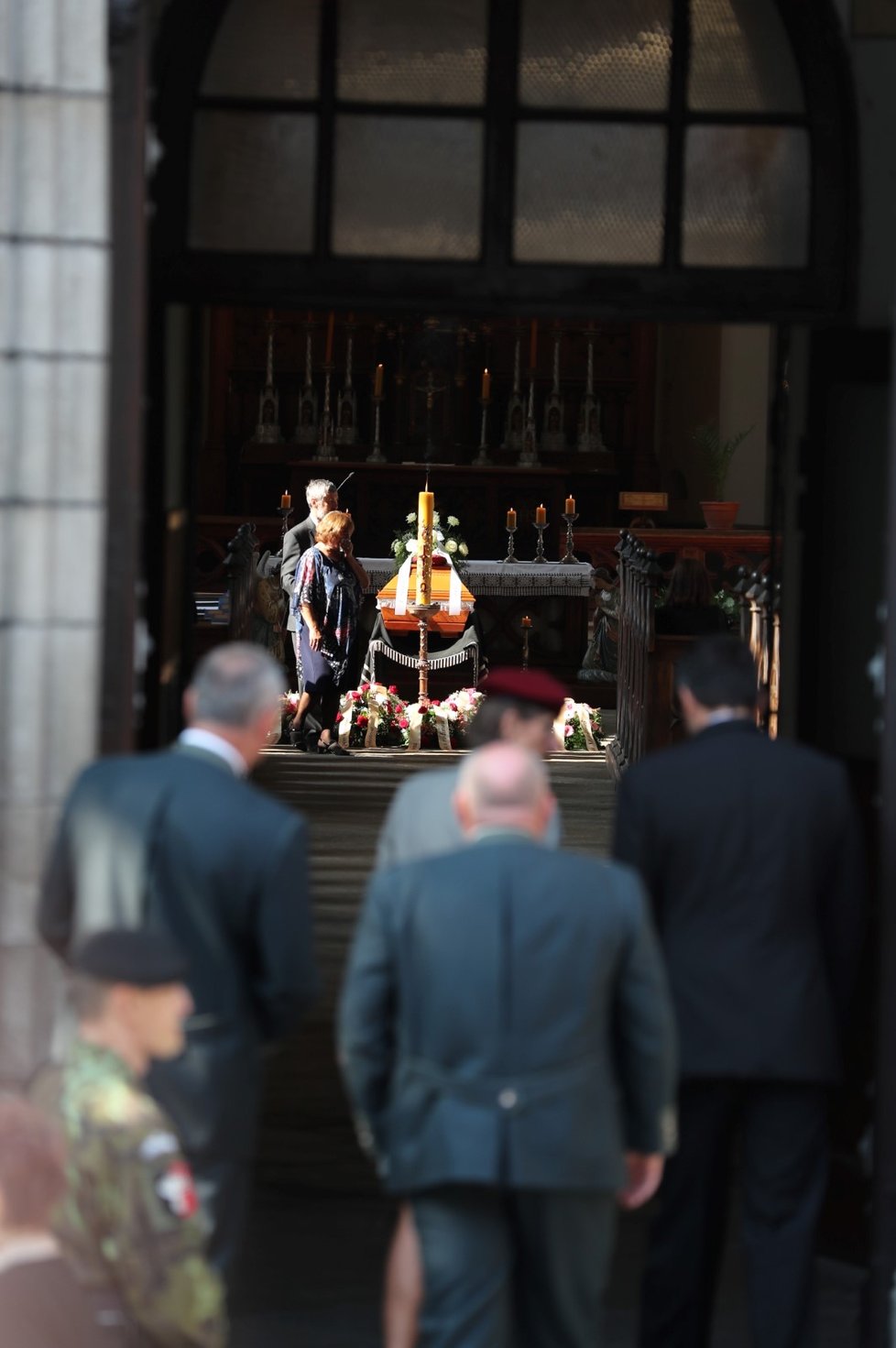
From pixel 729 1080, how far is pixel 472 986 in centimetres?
113

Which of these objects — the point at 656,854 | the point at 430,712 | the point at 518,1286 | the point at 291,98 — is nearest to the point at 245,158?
the point at 291,98

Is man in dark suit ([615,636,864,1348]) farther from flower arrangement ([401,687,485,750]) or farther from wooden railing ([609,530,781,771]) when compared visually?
flower arrangement ([401,687,485,750])

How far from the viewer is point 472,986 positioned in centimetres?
407

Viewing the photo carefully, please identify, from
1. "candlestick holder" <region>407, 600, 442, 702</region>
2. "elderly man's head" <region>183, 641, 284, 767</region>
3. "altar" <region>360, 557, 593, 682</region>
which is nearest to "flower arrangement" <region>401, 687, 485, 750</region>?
"candlestick holder" <region>407, 600, 442, 702</region>

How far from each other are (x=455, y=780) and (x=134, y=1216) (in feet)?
5.23

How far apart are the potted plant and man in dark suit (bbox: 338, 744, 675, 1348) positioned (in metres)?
15.5

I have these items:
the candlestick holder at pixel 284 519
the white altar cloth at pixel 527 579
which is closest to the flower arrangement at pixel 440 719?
the white altar cloth at pixel 527 579

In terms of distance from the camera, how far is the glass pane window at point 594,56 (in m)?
6.67

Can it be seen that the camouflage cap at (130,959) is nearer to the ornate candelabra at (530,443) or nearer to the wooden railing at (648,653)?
the wooden railing at (648,653)

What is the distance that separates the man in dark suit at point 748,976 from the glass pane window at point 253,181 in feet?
7.69

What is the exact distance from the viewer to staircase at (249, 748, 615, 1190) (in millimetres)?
7023

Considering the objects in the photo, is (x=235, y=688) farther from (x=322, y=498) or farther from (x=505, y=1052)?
(x=322, y=498)

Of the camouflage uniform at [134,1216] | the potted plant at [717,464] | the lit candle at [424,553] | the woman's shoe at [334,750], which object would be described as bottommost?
the woman's shoe at [334,750]

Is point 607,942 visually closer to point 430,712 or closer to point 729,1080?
point 729,1080
